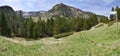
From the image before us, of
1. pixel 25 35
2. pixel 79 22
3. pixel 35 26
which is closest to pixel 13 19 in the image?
pixel 25 35

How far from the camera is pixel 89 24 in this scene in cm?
14062

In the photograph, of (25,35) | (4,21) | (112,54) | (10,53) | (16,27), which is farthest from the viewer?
(16,27)

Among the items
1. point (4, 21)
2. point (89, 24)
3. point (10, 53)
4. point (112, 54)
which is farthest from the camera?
point (89, 24)

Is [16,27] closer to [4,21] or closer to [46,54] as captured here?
[4,21]

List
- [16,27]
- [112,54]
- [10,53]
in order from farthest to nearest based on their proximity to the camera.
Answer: [16,27], [10,53], [112,54]

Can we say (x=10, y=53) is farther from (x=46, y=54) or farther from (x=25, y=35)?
(x=25, y=35)

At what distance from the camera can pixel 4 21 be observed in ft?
414

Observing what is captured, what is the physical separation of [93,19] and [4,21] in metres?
52.5

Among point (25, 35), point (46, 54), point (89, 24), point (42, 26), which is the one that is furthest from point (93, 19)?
point (46, 54)

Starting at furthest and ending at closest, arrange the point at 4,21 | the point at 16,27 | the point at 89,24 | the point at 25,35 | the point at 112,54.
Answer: the point at 16,27 < the point at 25,35 < the point at 89,24 < the point at 4,21 < the point at 112,54

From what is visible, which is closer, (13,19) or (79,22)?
(79,22)

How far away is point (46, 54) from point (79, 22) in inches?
4724

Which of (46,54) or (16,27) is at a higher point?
(46,54)

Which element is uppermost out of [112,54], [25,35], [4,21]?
[112,54]
